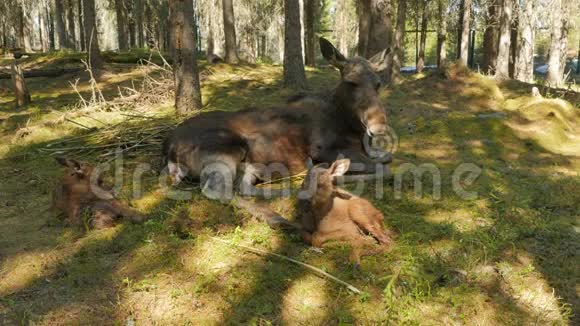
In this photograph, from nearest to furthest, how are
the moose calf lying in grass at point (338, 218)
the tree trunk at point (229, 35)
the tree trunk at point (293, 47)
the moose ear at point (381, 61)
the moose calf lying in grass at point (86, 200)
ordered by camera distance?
1. the moose calf lying in grass at point (338, 218)
2. the moose calf lying in grass at point (86, 200)
3. the moose ear at point (381, 61)
4. the tree trunk at point (293, 47)
5. the tree trunk at point (229, 35)

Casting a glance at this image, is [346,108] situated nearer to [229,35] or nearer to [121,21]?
[229,35]

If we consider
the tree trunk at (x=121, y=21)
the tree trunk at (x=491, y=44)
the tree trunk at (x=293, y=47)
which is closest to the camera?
the tree trunk at (x=293, y=47)

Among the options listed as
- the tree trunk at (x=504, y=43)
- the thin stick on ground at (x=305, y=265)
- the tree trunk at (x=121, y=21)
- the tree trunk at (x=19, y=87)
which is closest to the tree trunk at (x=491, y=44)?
the tree trunk at (x=504, y=43)

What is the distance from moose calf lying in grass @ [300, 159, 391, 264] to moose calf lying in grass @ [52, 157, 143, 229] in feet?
6.55

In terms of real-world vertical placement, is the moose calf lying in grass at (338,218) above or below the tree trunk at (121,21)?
below

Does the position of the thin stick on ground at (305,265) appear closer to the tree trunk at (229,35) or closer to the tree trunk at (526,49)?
the tree trunk at (229,35)

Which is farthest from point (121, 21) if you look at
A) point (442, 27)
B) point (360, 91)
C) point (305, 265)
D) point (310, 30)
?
point (305, 265)

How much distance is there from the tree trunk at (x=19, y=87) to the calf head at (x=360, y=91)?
8637mm

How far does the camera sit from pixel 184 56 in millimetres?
9133

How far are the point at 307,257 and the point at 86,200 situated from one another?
2.70 meters

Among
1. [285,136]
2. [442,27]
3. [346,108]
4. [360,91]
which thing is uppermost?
[442,27]

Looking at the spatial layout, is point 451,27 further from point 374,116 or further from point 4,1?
point 4,1

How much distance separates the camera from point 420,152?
7453 mm

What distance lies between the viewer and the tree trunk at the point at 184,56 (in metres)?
8.96
